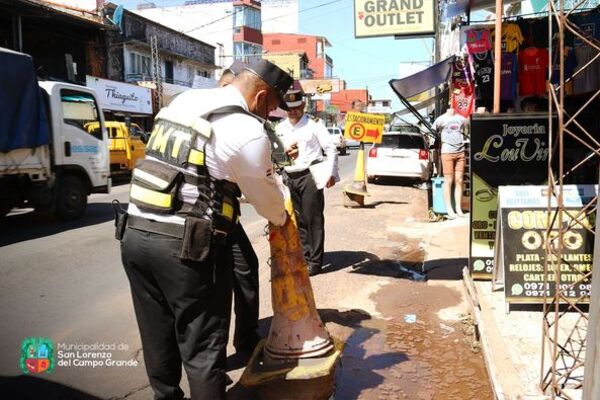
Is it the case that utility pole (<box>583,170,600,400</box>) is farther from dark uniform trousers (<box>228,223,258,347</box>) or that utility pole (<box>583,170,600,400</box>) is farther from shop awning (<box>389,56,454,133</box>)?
shop awning (<box>389,56,454,133</box>)

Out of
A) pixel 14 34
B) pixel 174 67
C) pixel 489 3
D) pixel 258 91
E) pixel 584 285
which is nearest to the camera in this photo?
pixel 258 91

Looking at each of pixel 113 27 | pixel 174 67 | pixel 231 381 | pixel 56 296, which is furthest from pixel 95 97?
pixel 174 67

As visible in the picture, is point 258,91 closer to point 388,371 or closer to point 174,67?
point 388,371

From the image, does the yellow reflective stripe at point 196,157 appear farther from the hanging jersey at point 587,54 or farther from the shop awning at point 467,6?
the shop awning at point 467,6

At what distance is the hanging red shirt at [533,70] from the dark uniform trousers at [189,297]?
21.6 ft

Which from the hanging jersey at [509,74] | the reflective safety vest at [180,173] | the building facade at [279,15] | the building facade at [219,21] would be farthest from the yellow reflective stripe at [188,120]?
the building facade at [279,15]

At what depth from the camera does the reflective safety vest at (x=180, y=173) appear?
2.40 m

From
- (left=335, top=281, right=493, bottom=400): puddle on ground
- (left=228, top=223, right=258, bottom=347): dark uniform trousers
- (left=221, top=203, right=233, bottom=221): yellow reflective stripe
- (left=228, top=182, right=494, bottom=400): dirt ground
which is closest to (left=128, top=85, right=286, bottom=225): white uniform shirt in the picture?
(left=221, top=203, right=233, bottom=221): yellow reflective stripe

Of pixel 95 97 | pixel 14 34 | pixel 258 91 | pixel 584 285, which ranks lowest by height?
pixel 584 285

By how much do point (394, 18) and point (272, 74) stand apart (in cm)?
1159

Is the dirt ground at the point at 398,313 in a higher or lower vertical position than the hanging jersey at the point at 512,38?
lower

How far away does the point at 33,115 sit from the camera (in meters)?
8.48

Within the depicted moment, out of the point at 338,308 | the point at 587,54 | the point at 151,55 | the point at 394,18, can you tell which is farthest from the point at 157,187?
the point at 151,55

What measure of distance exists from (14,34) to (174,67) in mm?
12315
